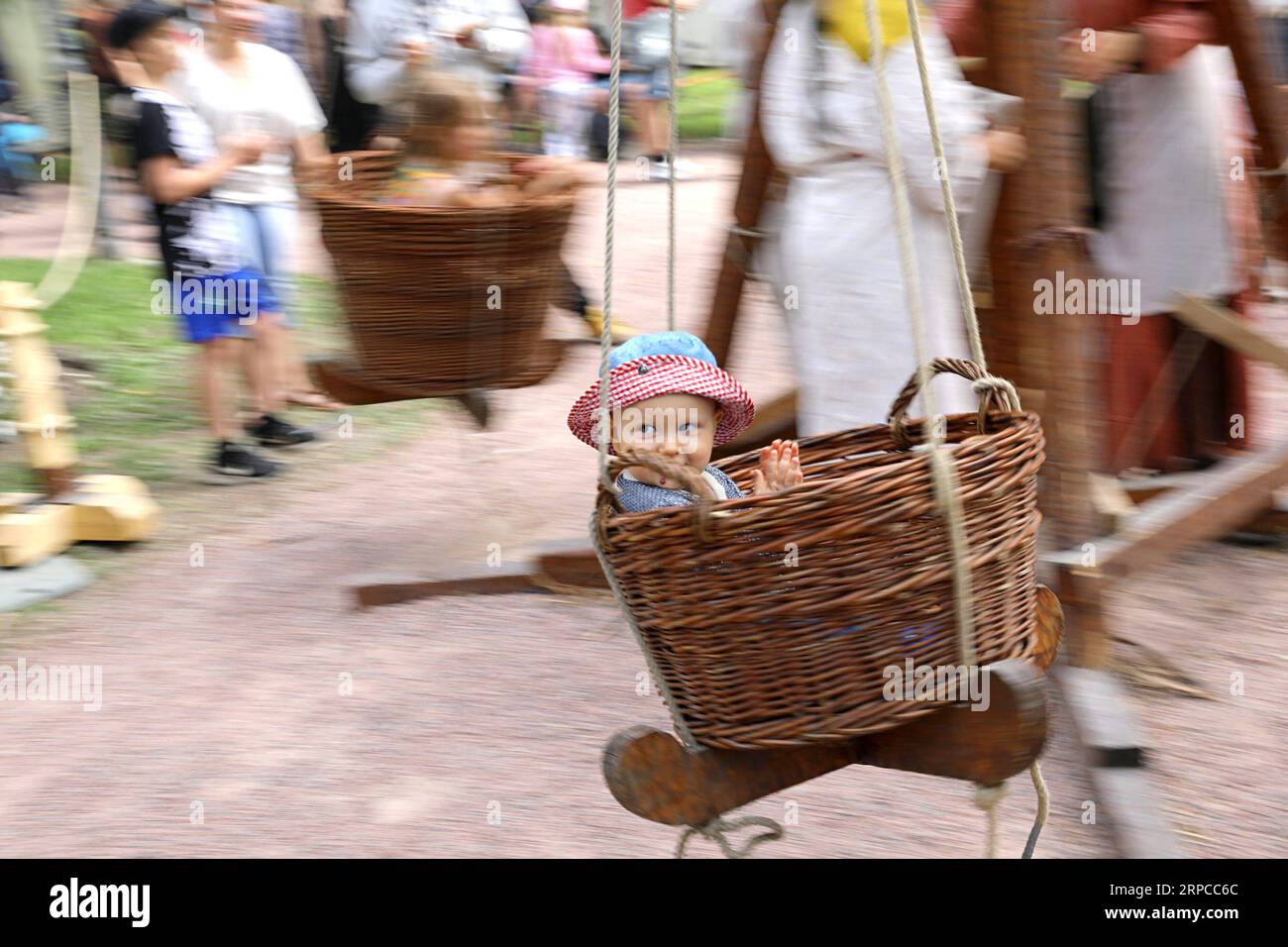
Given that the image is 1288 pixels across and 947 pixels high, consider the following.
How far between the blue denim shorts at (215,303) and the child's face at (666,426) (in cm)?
361

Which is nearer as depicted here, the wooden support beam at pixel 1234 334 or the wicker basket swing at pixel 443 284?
the wicker basket swing at pixel 443 284

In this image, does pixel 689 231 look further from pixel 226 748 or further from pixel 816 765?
pixel 816 765

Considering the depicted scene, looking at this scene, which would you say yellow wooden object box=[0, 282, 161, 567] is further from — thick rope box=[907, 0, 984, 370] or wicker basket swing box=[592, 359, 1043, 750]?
thick rope box=[907, 0, 984, 370]

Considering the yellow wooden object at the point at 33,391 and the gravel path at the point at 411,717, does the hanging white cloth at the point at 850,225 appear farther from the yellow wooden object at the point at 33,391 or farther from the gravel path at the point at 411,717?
the yellow wooden object at the point at 33,391

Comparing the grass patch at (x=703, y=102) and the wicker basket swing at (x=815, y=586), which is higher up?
the wicker basket swing at (x=815, y=586)

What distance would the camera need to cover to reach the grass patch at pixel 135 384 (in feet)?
19.4

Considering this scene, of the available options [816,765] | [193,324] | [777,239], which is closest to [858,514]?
[816,765]

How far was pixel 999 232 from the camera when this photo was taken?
3568 millimetres

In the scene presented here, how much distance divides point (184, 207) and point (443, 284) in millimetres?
1701

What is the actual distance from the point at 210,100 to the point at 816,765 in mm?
4245

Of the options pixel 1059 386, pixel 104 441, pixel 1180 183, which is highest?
pixel 1180 183

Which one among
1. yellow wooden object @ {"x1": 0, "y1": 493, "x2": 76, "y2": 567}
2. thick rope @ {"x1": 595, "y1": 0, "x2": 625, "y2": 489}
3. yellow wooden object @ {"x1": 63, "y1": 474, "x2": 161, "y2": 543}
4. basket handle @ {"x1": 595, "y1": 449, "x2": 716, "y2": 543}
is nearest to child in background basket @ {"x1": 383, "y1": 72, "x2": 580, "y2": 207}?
yellow wooden object @ {"x1": 63, "y1": 474, "x2": 161, "y2": 543}

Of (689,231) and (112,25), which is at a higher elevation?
(112,25)

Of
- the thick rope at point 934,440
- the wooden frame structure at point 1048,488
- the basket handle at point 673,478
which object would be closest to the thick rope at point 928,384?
the thick rope at point 934,440
